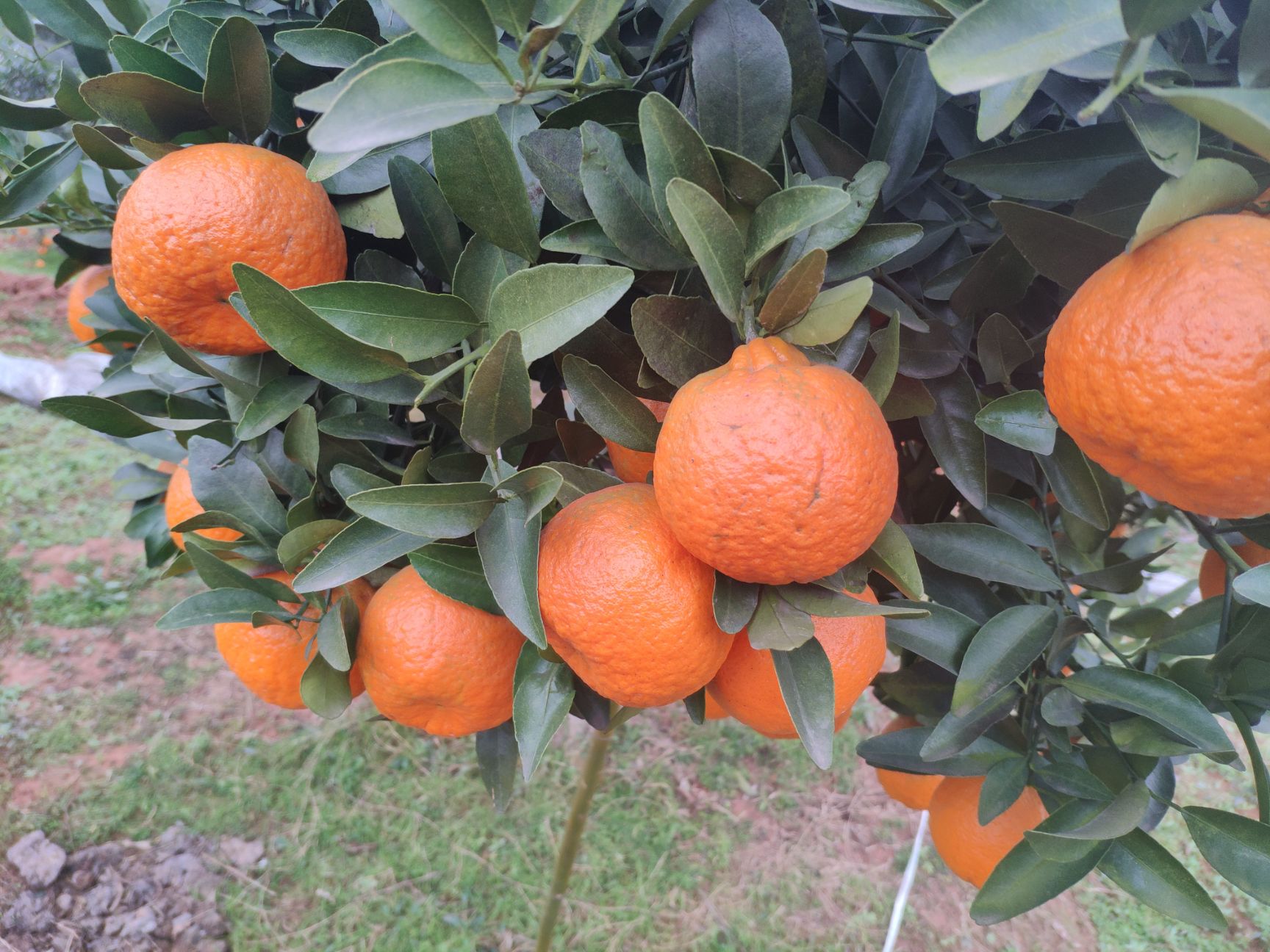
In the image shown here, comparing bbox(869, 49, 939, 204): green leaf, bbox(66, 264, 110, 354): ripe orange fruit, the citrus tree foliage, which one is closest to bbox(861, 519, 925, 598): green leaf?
the citrus tree foliage

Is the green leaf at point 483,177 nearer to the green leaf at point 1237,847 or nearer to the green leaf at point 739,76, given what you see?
the green leaf at point 739,76

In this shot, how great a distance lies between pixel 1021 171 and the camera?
0.44 m

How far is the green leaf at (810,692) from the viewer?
437 millimetres

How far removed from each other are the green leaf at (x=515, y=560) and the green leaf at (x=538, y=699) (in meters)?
0.09

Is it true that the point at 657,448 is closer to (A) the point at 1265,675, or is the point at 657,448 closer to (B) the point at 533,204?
(B) the point at 533,204

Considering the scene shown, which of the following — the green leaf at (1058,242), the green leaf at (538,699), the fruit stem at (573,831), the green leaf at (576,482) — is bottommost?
the fruit stem at (573,831)

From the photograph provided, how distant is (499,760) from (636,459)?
327mm

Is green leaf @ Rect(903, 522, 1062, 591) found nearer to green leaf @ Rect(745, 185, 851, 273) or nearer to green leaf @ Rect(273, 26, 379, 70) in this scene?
green leaf @ Rect(745, 185, 851, 273)

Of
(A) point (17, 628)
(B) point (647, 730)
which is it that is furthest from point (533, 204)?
(A) point (17, 628)

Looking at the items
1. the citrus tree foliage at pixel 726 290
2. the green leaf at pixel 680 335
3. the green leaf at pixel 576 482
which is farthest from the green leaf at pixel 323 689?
the green leaf at pixel 680 335

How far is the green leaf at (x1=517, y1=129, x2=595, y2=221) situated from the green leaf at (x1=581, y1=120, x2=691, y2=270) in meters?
0.02

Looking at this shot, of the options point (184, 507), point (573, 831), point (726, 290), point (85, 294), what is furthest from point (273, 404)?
point (573, 831)

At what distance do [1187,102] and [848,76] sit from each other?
308 mm

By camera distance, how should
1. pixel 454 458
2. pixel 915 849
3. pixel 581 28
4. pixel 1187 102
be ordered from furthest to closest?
pixel 915 849 < pixel 454 458 < pixel 581 28 < pixel 1187 102
